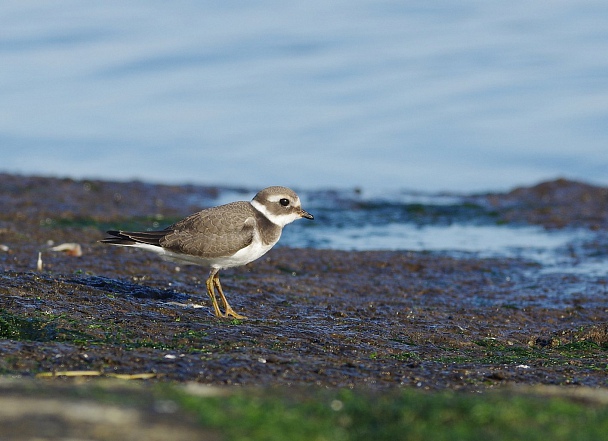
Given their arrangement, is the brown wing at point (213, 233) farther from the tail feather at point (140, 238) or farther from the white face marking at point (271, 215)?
the white face marking at point (271, 215)

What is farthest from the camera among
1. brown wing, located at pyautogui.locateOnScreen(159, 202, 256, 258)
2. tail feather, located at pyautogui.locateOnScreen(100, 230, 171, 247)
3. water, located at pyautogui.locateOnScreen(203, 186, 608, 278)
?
water, located at pyautogui.locateOnScreen(203, 186, 608, 278)

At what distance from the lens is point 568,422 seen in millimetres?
4027

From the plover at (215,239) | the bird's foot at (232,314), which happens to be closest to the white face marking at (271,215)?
the plover at (215,239)

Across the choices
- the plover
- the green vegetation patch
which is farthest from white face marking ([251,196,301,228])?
the green vegetation patch

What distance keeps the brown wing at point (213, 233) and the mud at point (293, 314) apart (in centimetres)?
54

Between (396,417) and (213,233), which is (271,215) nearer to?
(213,233)

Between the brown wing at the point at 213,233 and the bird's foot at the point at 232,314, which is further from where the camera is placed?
the brown wing at the point at 213,233

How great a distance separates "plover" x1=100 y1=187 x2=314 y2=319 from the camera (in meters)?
8.73

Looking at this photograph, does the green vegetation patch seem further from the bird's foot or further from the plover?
the plover

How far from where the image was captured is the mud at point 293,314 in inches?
239

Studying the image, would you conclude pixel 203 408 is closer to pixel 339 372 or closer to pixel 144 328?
pixel 339 372

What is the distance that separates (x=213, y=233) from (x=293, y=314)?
1.13 meters

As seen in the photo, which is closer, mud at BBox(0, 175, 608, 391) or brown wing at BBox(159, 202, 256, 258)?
Answer: mud at BBox(0, 175, 608, 391)

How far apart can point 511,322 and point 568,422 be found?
204 inches
